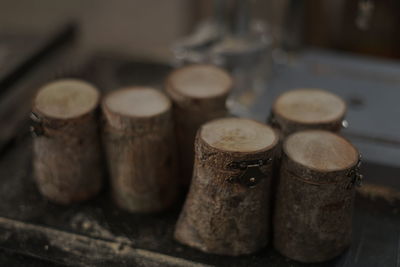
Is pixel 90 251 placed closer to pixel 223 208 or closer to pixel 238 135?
pixel 223 208

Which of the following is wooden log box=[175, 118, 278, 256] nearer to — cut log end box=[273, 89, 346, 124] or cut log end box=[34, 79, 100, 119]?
cut log end box=[273, 89, 346, 124]

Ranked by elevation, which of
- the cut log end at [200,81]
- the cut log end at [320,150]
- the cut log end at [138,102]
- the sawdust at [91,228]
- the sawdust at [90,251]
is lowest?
the sawdust at [90,251]

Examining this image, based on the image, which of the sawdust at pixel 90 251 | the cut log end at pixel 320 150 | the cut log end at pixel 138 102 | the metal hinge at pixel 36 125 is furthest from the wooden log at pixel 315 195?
the metal hinge at pixel 36 125

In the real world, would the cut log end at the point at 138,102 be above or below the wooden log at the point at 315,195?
above

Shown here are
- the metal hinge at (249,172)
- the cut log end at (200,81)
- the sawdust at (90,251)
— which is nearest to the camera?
the metal hinge at (249,172)

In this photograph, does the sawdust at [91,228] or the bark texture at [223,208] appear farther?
the sawdust at [91,228]

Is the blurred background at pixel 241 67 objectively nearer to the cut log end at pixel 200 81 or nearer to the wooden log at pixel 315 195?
the wooden log at pixel 315 195
